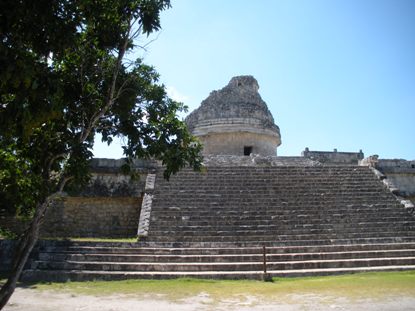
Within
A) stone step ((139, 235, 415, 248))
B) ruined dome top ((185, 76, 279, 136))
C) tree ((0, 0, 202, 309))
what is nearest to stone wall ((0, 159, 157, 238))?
stone step ((139, 235, 415, 248))

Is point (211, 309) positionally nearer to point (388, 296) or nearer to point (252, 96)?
point (388, 296)

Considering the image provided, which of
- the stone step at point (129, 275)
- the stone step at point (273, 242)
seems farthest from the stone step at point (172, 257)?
the stone step at point (129, 275)

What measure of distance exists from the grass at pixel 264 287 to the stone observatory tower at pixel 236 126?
13243mm

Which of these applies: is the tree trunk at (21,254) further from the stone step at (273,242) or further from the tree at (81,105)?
the stone step at (273,242)

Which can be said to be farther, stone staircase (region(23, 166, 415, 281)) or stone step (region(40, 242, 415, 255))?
stone step (region(40, 242, 415, 255))

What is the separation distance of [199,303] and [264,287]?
6.19 feet

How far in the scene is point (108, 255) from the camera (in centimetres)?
1011

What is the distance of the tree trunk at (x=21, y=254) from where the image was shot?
15.9 ft

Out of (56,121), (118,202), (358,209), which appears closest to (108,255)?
(118,202)

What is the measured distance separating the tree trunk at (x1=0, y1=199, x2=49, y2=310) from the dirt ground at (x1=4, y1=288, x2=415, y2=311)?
1.79 m

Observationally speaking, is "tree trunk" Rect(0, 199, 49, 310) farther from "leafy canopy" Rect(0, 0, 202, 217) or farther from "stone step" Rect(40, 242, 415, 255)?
"stone step" Rect(40, 242, 415, 255)

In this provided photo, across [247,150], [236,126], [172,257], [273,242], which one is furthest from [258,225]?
[247,150]

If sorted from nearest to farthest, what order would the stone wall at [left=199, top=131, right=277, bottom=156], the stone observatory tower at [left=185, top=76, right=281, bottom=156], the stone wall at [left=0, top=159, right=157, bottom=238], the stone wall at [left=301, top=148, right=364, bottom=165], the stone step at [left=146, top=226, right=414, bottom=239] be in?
1. the stone step at [left=146, top=226, right=414, bottom=239]
2. the stone wall at [left=0, top=159, right=157, bottom=238]
3. the stone wall at [left=301, top=148, right=364, bottom=165]
4. the stone observatory tower at [left=185, top=76, right=281, bottom=156]
5. the stone wall at [left=199, top=131, right=277, bottom=156]

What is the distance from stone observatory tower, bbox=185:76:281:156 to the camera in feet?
71.9
